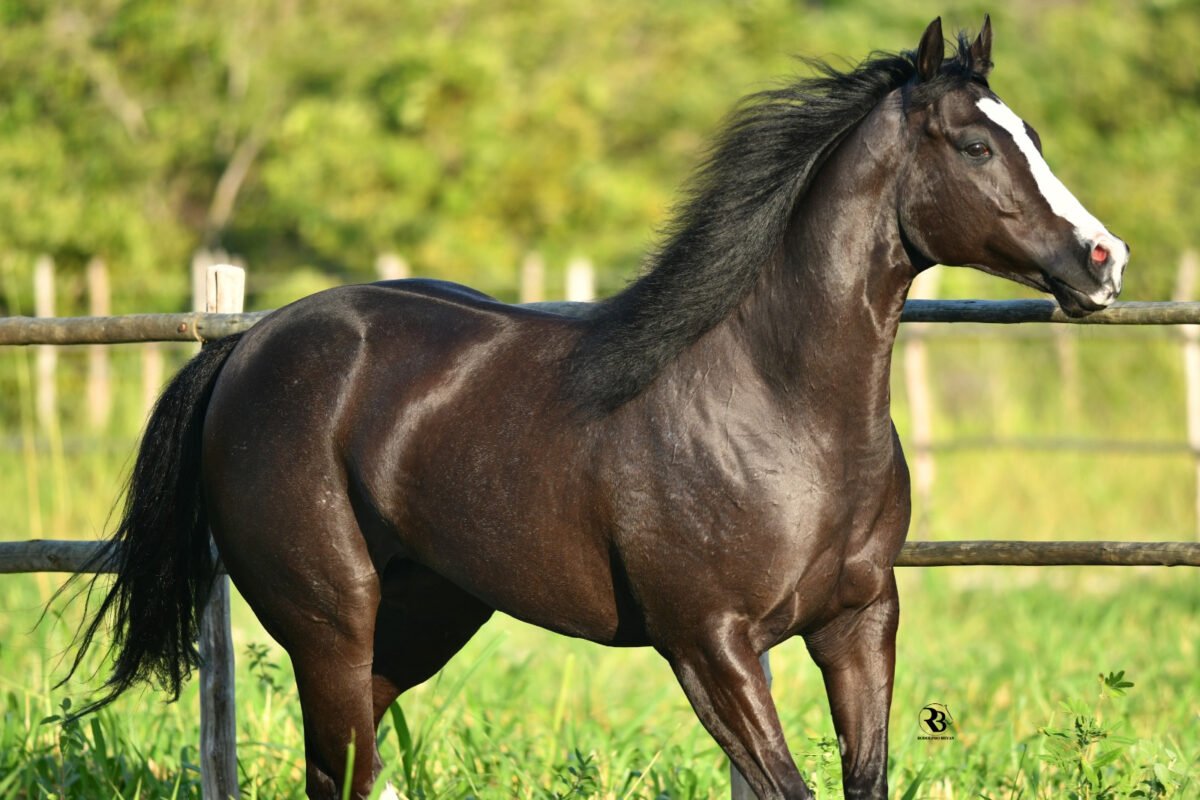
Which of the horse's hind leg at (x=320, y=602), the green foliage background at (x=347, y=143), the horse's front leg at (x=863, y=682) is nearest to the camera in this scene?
the horse's front leg at (x=863, y=682)

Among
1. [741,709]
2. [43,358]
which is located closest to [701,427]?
[741,709]

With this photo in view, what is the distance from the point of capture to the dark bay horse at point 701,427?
110 inches

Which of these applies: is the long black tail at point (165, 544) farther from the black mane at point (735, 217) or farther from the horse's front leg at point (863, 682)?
the horse's front leg at point (863, 682)

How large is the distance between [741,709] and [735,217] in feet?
3.12

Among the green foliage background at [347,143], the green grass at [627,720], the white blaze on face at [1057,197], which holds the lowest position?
the green grass at [627,720]

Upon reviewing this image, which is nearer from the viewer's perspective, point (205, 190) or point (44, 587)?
point (44, 587)

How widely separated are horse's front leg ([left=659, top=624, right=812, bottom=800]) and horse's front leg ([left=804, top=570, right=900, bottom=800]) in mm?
218

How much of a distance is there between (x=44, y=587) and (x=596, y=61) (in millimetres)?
11582

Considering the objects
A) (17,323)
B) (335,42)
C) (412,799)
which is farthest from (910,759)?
(335,42)

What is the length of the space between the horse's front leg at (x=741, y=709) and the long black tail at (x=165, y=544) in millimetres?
1402

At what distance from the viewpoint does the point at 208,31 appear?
13930 mm

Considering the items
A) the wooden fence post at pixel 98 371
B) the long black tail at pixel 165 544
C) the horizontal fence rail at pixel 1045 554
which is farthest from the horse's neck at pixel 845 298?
the wooden fence post at pixel 98 371

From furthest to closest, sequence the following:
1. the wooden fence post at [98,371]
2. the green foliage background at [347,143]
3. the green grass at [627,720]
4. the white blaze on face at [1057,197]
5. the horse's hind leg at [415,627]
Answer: the green foliage background at [347,143], the wooden fence post at [98,371], the green grass at [627,720], the horse's hind leg at [415,627], the white blaze on face at [1057,197]

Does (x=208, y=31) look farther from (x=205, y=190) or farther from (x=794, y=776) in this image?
(x=794, y=776)
